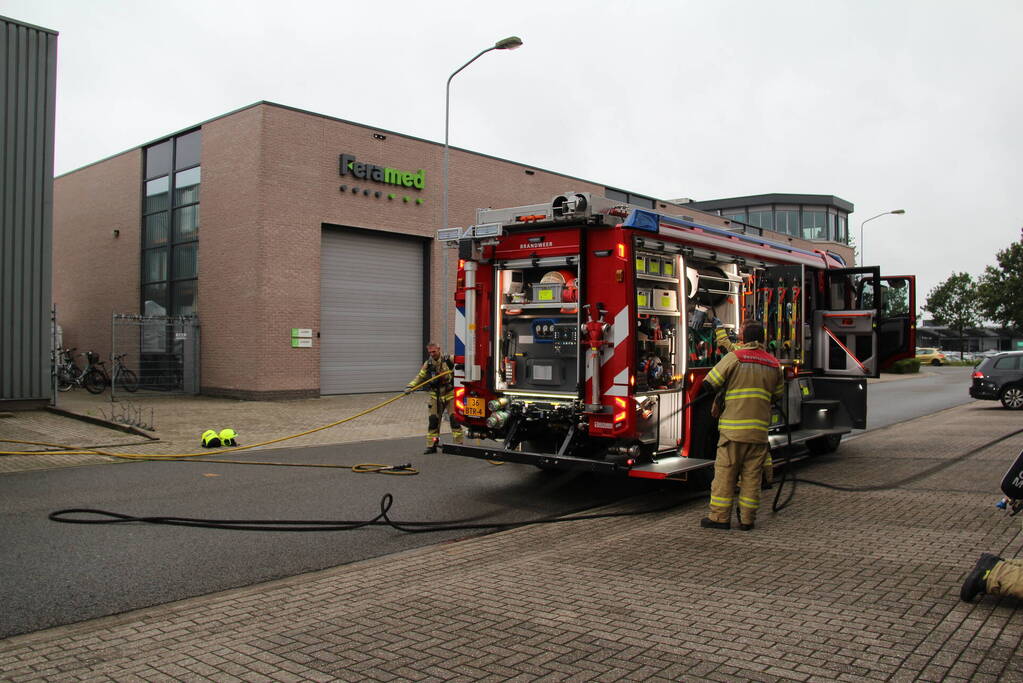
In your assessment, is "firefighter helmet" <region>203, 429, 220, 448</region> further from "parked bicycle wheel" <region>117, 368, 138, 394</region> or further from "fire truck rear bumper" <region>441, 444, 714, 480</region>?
"parked bicycle wheel" <region>117, 368, 138, 394</region>

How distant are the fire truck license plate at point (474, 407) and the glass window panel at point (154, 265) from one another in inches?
761

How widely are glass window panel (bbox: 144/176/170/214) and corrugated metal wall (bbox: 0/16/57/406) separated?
24.7 feet

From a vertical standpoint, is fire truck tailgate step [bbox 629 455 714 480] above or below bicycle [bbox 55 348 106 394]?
below

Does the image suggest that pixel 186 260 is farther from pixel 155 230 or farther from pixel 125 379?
pixel 125 379

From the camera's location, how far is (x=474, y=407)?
8961 mm

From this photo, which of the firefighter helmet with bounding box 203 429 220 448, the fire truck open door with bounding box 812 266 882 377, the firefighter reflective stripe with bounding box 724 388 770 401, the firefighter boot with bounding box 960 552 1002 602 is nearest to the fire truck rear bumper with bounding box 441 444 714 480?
the firefighter reflective stripe with bounding box 724 388 770 401

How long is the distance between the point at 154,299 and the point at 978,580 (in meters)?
25.6

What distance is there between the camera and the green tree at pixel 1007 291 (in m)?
48.4

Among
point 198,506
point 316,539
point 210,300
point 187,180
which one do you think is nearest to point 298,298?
point 210,300

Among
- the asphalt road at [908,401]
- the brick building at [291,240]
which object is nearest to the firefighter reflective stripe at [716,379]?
the asphalt road at [908,401]

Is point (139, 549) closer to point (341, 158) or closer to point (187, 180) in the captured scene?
point (341, 158)

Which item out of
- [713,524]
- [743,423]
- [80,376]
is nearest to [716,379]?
[743,423]

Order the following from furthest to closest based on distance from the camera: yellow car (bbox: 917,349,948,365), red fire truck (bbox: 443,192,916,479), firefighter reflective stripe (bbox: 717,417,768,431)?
yellow car (bbox: 917,349,948,365)
red fire truck (bbox: 443,192,916,479)
firefighter reflective stripe (bbox: 717,417,768,431)

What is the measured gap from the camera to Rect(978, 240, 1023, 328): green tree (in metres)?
48.4
